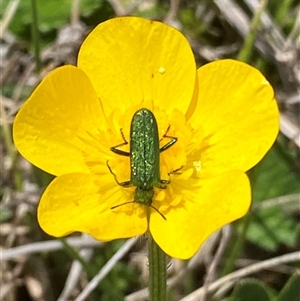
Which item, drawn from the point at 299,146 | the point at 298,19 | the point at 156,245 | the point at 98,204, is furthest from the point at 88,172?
the point at 298,19

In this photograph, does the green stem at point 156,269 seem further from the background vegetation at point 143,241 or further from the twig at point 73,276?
the twig at point 73,276

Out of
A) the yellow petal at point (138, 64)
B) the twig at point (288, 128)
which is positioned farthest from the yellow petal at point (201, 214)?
the twig at point (288, 128)

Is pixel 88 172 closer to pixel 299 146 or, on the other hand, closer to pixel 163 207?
pixel 163 207

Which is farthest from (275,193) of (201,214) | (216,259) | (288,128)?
(201,214)

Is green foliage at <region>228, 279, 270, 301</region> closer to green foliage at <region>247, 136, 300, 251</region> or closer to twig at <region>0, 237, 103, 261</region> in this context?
green foliage at <region>247, 136, 300, 251</region>

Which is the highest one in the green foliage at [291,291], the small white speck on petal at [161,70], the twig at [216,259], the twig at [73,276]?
the small white speck on petal at [161,70]

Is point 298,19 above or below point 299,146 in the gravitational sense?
above

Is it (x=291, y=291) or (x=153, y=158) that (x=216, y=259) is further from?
(x=153, y=158)
